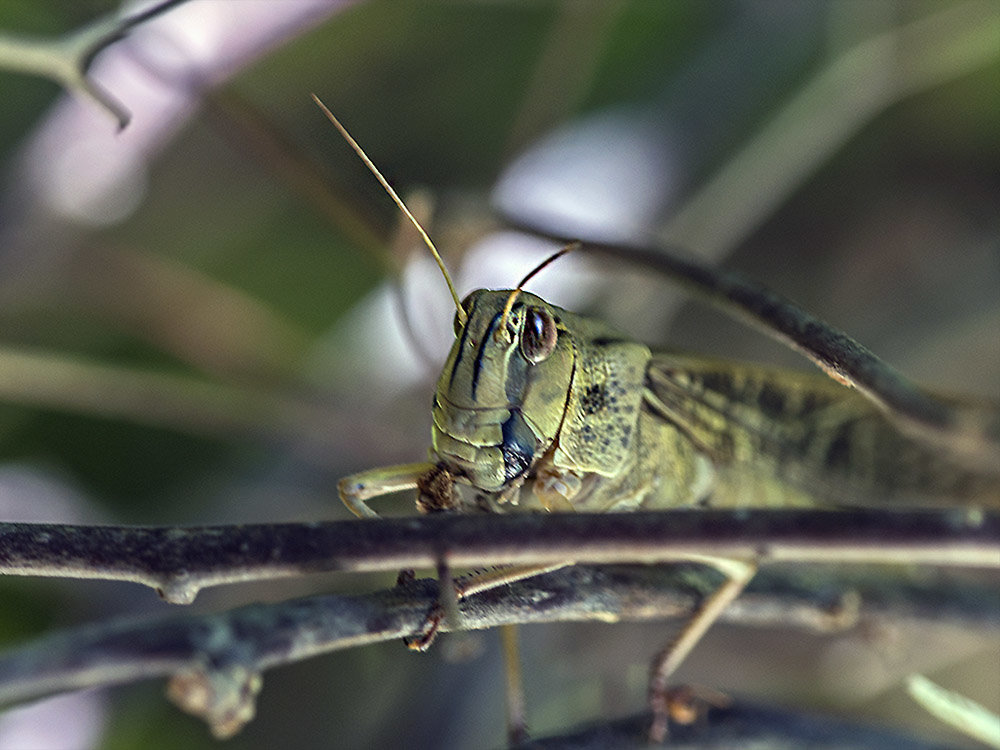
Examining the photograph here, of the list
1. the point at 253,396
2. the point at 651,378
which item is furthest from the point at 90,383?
the point at 651,378

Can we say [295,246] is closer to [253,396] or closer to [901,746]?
[253,396]

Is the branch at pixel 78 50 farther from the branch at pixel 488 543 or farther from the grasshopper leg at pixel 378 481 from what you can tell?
the branch at pixel 488 543

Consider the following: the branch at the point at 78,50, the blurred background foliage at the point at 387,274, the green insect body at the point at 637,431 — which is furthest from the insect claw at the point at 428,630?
the blurred background foliage at the point at 387,274

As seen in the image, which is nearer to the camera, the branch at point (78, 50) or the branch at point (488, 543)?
the branch at point (488, 543)

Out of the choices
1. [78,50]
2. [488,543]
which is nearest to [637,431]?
[488,543]

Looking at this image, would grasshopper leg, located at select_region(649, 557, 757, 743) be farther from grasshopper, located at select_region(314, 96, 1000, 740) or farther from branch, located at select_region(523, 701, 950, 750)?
branch, located at select_region(523, 701, 950, 750)
